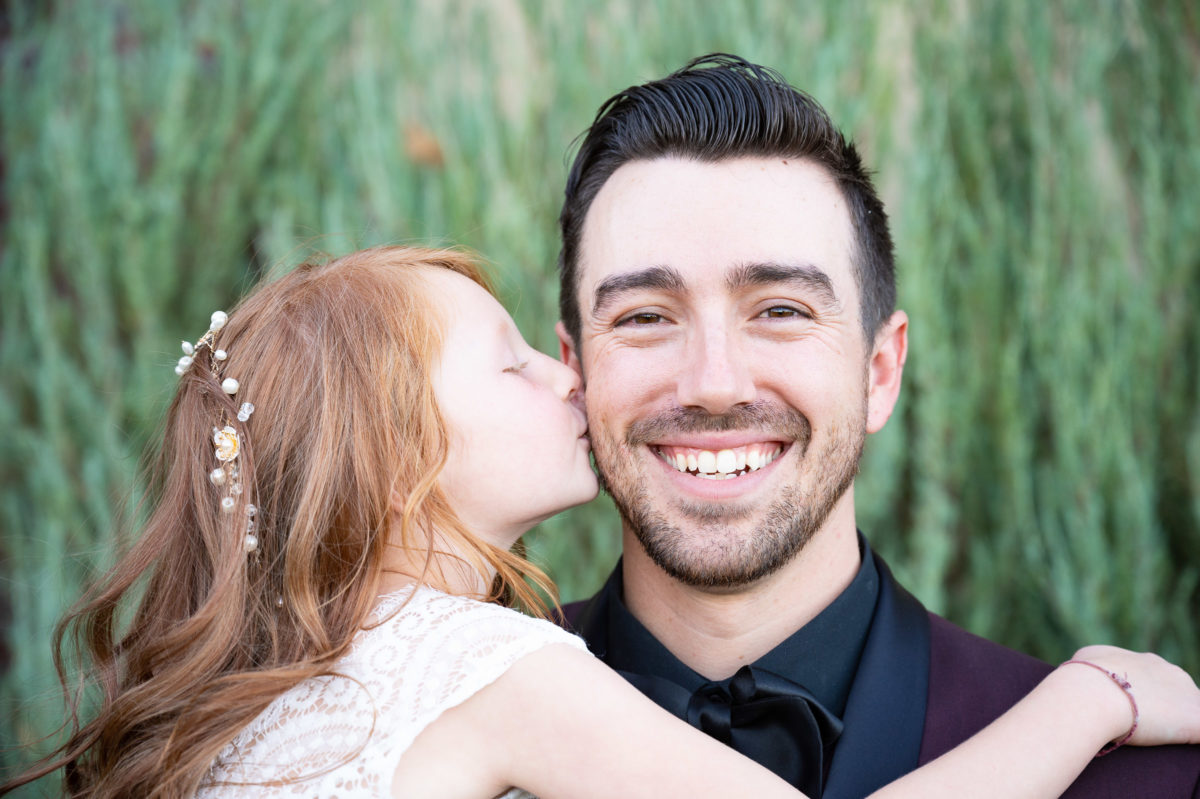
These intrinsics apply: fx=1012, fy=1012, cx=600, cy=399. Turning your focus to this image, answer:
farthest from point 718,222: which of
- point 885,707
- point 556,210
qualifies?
point 556,210

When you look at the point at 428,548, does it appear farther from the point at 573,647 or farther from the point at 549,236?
the point at 549,236

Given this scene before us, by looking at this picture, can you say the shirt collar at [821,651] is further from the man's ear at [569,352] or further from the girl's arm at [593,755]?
the man's ear at [569,352]

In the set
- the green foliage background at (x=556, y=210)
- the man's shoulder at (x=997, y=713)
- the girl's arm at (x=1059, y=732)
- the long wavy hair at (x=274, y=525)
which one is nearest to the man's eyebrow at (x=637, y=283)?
the long wavy hair at (x=274, y=525)

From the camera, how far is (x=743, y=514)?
84.5 inches

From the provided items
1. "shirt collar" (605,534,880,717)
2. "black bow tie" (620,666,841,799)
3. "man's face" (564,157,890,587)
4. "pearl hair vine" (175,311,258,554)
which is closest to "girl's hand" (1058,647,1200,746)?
"shirt collar" (605,534,880,717)

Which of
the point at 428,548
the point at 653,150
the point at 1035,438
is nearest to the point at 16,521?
the point at 428,548

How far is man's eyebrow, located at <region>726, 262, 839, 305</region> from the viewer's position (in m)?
2.15

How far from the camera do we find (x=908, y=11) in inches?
150

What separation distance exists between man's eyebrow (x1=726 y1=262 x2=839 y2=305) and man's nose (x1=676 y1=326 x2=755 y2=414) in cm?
11

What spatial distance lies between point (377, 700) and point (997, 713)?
4.09 ft

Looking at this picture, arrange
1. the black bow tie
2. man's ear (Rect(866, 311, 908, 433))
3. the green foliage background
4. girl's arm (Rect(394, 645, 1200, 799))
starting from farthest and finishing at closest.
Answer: the green foliage background → man's ear (Rect(866, 311, 908, 433)) → the black bow tie → girl's arm (Rect(394, 645, 1200, 799))

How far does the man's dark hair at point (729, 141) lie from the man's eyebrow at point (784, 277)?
0.18 meters

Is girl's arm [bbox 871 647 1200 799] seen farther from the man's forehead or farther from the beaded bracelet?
the man's forehead

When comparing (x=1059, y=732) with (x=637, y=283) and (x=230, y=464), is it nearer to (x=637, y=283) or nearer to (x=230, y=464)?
(x=637, y=283)
